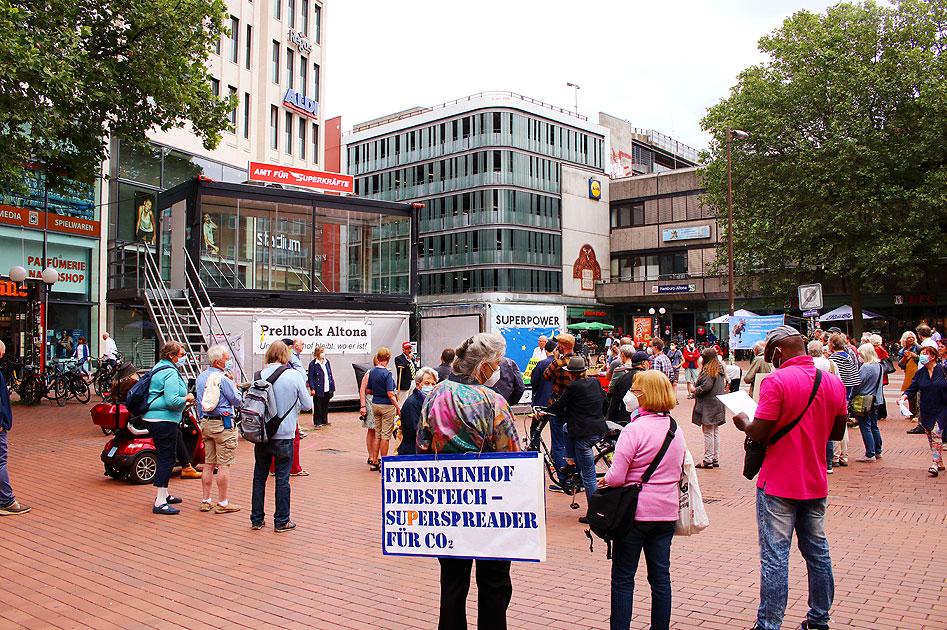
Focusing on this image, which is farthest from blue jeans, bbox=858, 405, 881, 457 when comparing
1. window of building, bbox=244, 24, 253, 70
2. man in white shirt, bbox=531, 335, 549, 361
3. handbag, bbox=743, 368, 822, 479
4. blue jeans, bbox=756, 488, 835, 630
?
window of building, bbox=244, 24, 253, 70

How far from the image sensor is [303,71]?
43844 millimetres

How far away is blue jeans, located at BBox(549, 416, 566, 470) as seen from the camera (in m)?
8.36

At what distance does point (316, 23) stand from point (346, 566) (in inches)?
1766

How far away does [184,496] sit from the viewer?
870 centimetres

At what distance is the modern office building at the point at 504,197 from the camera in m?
58.6

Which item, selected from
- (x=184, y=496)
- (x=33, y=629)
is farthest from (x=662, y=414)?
(x=184, y=496)

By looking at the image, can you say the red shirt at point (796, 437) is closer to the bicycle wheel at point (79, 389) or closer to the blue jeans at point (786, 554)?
the blue jeans at point (786, 554)

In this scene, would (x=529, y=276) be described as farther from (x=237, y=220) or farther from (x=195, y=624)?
(x=195, y=624)

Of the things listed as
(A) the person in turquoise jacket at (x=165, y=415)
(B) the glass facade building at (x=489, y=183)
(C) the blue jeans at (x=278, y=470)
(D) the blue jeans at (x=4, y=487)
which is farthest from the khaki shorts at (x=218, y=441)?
(B) the glass facade building at (x=489, y=183)

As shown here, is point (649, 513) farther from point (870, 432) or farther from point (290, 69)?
point (290, 69)

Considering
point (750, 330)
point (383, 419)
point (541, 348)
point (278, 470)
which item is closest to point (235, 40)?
point (750, 330)

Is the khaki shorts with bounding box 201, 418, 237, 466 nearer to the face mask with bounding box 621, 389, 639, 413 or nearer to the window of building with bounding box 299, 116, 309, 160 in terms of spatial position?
the face mask with bounding box 621, 389, 639, 413

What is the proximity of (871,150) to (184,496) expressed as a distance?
3437cm

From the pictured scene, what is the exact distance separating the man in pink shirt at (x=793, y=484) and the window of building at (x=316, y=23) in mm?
45593
